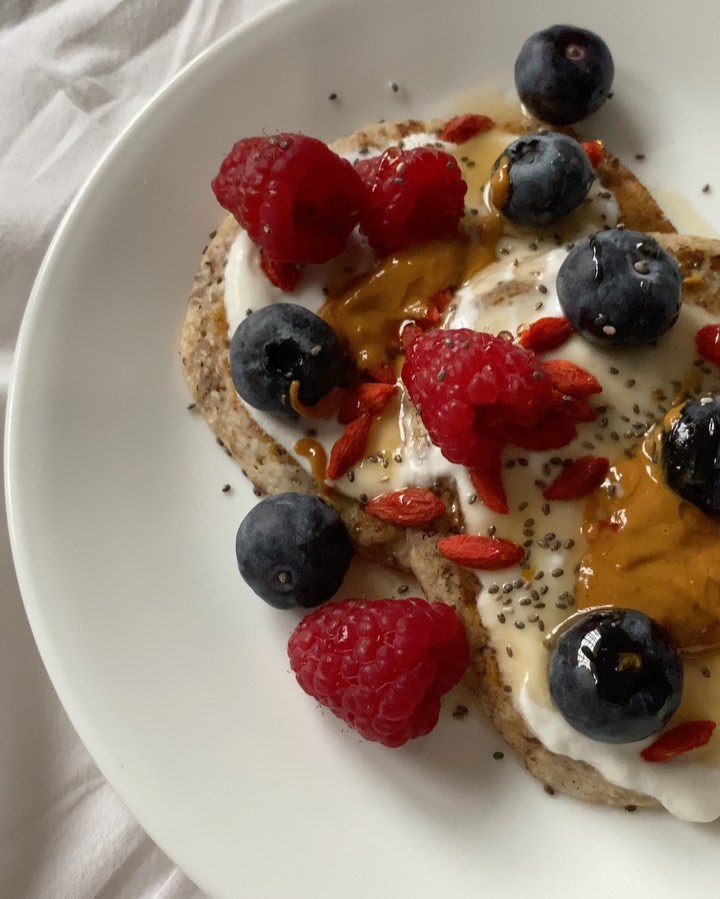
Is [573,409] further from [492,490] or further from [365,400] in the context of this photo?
[365,400]

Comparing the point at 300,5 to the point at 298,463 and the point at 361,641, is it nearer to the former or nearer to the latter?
the point at 298,463

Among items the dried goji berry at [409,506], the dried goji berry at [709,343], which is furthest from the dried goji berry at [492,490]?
the dried goji berry at [709,343]

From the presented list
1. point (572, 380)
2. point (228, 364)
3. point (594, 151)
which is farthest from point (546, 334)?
point (228, 364)

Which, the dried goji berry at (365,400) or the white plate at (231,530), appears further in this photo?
the dried goji berry at (365,400)

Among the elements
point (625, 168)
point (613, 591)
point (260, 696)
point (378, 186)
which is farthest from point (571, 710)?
point (625, 168)

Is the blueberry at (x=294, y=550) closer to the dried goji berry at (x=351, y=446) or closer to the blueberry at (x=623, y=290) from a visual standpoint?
the dried goji berry at (x=351, y=446)

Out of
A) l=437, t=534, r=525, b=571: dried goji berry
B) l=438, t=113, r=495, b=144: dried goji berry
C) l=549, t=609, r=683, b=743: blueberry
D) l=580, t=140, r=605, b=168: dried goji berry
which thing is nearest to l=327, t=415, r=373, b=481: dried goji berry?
l=437, t=534, r=525, b=571: dried goji berry
